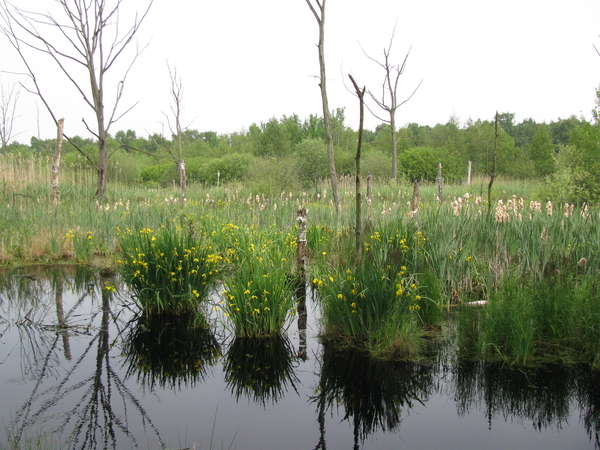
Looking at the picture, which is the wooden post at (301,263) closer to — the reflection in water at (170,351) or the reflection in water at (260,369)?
the reflection in water at (260,369)

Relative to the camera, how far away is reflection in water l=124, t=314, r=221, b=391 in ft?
13.7

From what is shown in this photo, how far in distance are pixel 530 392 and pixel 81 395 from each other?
12.1 ft

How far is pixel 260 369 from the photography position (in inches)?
170

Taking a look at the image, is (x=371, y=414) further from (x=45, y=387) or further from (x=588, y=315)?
(x=45, y=387)

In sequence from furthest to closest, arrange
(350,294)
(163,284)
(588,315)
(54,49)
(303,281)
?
(54,49), (303,281), (163,284), (350,294), (588,315)

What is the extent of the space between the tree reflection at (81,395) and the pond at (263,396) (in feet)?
0.04

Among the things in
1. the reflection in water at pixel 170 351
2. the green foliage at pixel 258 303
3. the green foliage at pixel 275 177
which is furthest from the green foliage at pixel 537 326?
the green foliage at pixel 275 177

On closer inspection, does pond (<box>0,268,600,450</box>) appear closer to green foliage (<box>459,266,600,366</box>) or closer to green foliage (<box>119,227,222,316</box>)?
green foliage (<box>459,266,600,366</box>)

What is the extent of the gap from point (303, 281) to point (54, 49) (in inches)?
368

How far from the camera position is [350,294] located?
4.77 metres

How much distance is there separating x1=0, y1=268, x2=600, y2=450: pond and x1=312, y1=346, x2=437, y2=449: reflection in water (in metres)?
0.01

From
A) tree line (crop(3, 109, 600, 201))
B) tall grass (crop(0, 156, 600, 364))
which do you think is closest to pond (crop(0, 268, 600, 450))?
tall grass (crop(0, 156, 600, 364))

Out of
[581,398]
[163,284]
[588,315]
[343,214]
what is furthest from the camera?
[343,214]

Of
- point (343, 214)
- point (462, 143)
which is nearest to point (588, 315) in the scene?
point (343, 214)
